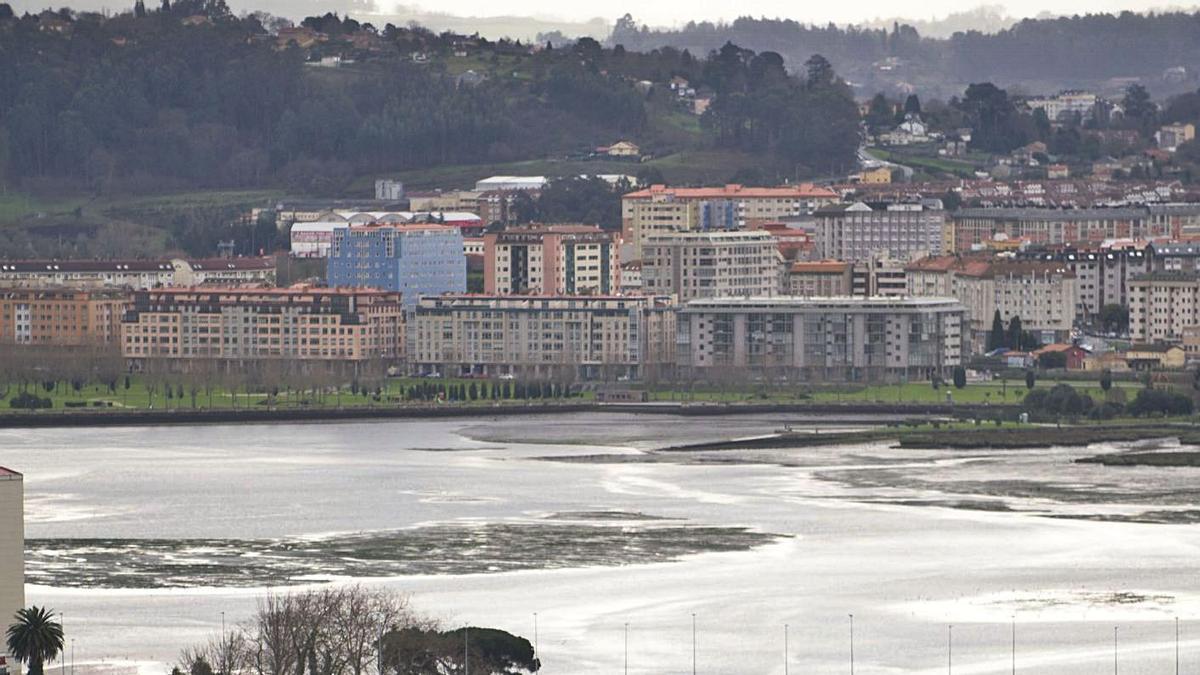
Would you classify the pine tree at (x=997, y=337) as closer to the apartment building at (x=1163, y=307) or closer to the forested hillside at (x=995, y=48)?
the apartment building at (x=1163, y=307)

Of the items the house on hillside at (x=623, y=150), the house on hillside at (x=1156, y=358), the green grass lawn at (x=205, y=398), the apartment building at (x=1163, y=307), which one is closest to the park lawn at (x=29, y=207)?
the house on hillside at (x=623, y=150)

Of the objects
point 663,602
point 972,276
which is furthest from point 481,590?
point 972,276

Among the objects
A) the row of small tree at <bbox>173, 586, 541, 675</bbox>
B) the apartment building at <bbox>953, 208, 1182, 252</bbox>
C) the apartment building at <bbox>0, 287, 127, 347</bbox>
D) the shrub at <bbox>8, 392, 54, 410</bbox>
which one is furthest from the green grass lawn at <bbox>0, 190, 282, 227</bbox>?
the row of small tree at <bbox>173, 586, 541, 675</bbox>

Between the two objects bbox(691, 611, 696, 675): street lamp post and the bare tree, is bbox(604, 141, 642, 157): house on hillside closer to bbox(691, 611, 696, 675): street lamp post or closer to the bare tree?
bbox(691, 611, 696, 675): street lamp post

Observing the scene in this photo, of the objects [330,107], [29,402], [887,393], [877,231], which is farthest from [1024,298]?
[330,107]

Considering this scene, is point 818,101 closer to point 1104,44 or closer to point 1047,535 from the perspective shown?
point 1047,535

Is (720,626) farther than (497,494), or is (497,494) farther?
(497,494)

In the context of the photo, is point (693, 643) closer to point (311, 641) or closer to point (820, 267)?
point (311, 641)

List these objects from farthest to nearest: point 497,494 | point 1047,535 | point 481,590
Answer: point 497,494 → point 1047,535 → point 481,590
